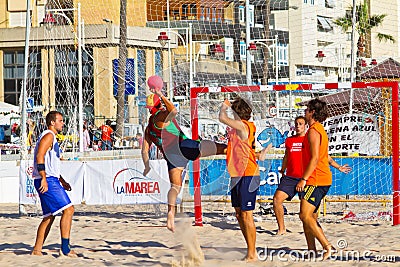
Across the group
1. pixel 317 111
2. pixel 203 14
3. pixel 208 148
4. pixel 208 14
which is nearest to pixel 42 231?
pixel 208 148

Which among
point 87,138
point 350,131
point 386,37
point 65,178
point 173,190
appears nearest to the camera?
point 173,190

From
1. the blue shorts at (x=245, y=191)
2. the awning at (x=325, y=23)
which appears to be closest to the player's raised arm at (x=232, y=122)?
the blue shorts at (x=245, y=191)

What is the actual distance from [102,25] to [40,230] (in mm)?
22588

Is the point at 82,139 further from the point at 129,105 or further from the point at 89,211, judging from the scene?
the point at 89,211

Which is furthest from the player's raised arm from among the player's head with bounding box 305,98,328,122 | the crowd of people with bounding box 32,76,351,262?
the player's head with bounding box 305,98,328,122

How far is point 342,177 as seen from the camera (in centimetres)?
1242

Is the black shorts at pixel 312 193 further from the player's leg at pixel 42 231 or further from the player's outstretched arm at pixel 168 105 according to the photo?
the player's leg at pixel 42 231

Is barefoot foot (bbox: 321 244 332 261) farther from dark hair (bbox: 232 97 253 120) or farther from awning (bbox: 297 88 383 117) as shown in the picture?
awning (bbox: 297 88 383 117)

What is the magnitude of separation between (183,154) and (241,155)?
0.75 meters

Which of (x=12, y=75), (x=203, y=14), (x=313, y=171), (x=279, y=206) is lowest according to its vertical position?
(x=279, y=206)

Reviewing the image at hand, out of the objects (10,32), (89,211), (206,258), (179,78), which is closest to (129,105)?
(89,211)

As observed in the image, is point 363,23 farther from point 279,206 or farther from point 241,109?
point 241,109

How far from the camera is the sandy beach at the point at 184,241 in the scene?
828 cm

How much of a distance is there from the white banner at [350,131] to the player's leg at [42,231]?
198 inches
